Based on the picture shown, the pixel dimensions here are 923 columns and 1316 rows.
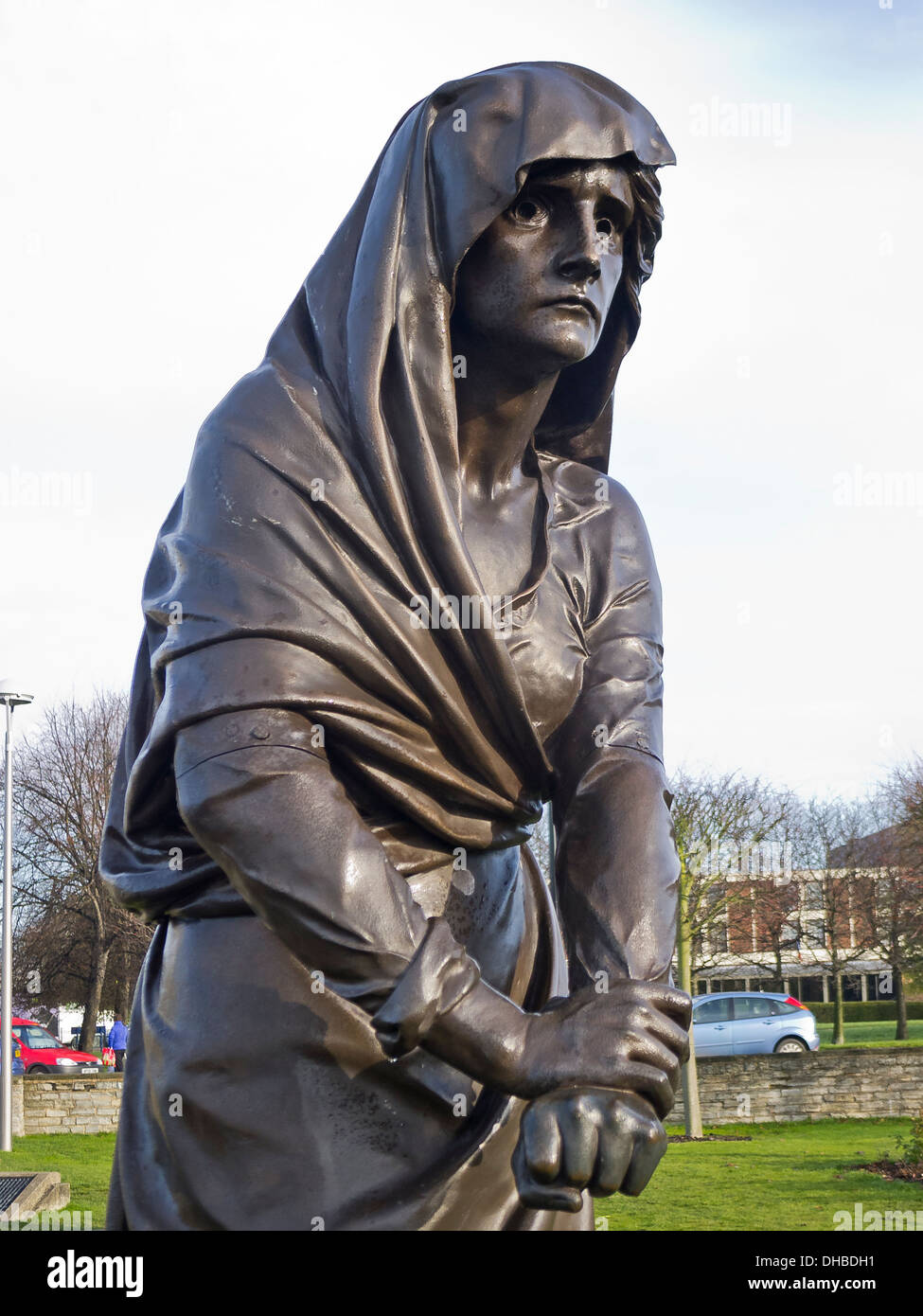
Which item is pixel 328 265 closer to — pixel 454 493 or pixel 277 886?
pixel 454 493

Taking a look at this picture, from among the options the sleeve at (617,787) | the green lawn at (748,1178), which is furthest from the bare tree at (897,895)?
the sleeve at (617,787)

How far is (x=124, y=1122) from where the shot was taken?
2.55 metres

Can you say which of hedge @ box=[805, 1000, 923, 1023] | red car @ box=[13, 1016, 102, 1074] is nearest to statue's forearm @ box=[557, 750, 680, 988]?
red car @ box=[13, 1016, 102, 1074]

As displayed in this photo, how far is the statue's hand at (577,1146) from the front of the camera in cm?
194

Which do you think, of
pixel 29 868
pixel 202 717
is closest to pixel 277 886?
pixel 202 717

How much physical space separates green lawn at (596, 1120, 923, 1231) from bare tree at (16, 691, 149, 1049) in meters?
22.1

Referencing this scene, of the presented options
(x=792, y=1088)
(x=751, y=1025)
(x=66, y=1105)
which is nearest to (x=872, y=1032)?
(x=751, y=1025)

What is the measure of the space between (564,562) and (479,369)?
14.8 inches

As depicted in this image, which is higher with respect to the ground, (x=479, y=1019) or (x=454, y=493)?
(x=454, y=493)

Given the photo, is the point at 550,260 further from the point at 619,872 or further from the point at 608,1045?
the point at 608,1045

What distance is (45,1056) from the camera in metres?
39.7

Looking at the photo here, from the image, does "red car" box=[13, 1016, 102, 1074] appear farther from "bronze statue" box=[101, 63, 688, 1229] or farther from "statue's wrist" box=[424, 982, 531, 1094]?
"statue's wrist" box=[424, 982, 531, 1094]

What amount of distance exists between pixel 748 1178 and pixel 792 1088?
26.5 feet

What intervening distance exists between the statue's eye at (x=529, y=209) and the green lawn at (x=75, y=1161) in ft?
48.4
